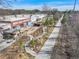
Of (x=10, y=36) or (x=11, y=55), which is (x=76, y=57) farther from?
(x=10, y=36)

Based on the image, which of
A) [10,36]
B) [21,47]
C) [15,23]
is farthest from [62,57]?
[15,23]

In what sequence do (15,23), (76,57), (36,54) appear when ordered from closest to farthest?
(76,57) → (36,54) → (15,23)

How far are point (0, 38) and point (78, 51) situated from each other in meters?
10.3

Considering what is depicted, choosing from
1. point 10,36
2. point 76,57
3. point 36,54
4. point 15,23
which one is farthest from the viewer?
point 15,23

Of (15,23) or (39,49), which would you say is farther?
(15,23)

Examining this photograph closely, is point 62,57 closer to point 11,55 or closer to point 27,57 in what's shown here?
point 27,57

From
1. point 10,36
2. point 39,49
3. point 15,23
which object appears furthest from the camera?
point 15,23

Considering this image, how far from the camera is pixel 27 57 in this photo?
9.27m

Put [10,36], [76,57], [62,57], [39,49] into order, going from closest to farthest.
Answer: [76,57] → [62,57] → [39,49] → [10,36]

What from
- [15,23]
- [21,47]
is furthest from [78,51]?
[15,23]

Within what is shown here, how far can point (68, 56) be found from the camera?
945cm

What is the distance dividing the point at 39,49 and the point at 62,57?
89.8 inches

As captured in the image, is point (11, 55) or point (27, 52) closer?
point (11, 55)

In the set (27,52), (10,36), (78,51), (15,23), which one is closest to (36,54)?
(27,52)
